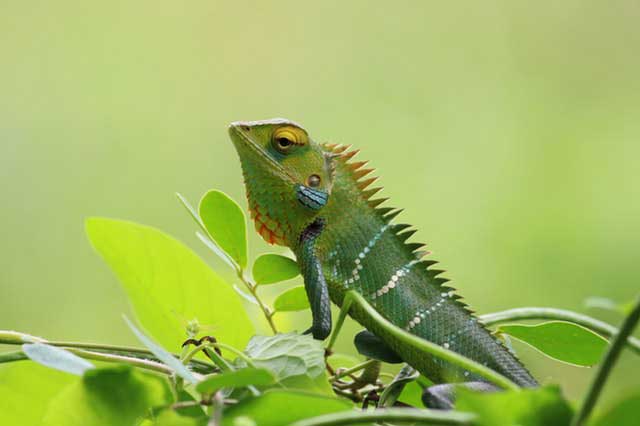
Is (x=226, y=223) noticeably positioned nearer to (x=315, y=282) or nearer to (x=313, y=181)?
(x=315, y=282)

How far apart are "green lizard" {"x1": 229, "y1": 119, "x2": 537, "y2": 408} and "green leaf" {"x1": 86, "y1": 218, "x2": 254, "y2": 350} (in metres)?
0.17

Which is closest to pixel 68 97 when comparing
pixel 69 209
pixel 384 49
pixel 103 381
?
pixel 69 209

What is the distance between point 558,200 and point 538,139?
1.35 ft

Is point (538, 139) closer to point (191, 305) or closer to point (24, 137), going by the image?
point (24, 137)

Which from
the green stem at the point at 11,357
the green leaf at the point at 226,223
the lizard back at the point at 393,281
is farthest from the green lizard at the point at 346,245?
the green stem at the point at 11,357

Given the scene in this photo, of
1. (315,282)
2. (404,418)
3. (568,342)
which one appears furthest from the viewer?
(315,282)

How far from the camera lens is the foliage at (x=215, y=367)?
0.45 meters

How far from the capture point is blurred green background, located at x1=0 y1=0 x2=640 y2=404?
3131 mm

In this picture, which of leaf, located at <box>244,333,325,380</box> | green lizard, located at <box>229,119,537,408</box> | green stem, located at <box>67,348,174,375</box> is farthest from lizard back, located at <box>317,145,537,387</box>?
green stem, located at <box>67,348,174,375</box>

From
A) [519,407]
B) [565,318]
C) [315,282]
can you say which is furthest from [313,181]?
[519,407]

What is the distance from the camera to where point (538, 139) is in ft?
11.5

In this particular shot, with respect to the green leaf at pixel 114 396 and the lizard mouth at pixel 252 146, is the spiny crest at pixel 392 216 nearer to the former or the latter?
the lizard mouth at pixel 252 146

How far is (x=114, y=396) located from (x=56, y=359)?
0.17 feet

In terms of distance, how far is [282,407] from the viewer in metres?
0.49
